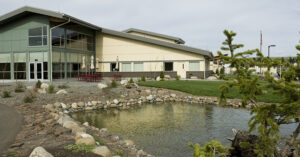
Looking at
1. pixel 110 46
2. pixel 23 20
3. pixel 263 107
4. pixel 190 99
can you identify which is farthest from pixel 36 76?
pixel 263 107

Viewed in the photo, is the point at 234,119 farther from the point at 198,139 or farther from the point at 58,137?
the point at 58,137

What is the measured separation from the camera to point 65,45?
23.7 m

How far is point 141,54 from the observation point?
28469 millimetres

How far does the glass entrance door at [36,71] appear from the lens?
22.4 m

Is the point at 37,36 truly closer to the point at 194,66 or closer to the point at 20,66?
the point at 20,66

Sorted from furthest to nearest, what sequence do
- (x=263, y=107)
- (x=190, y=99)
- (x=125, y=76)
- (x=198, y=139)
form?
(x=125, y=76) < (x=190, y=99) < (x=198, y=139) < (x=263, y=107)

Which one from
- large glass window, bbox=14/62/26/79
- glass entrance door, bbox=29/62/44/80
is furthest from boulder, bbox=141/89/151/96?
large glass window, bbox=14/62/26/79

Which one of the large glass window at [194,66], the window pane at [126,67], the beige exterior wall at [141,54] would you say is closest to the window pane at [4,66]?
the beige exterior wall at [141,54]

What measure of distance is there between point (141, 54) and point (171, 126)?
67.8ft

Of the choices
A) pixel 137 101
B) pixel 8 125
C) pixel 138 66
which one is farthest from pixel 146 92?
pixel 138 66

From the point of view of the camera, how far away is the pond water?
6.47 m

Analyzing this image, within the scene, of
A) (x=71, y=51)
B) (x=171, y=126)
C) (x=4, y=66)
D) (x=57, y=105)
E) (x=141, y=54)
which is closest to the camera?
(x=171, y=126)

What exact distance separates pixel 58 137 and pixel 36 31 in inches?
800

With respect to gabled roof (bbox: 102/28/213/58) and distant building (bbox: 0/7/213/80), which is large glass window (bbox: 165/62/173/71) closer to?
distant building (bbox: 0/7/213/80)
